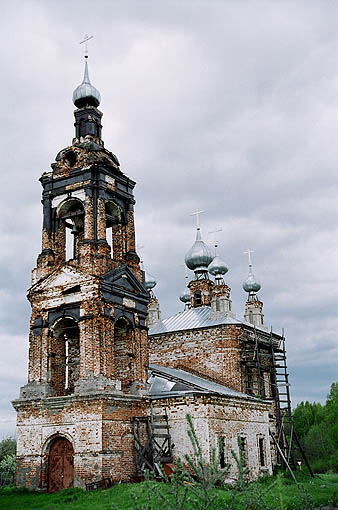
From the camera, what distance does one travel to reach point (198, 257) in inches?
1177

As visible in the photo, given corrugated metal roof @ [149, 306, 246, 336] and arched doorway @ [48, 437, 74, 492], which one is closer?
arched doorway @ [48, 437, 74, 492]

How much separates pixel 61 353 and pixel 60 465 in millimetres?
3573

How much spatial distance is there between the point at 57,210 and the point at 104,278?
3.49 m

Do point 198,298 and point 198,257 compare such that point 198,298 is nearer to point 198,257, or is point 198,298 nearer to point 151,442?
point 198,257

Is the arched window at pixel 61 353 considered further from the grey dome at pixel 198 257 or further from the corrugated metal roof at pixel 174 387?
the grey dome at pixel 198 257

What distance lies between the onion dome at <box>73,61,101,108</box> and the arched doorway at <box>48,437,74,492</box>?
1183 centimetres

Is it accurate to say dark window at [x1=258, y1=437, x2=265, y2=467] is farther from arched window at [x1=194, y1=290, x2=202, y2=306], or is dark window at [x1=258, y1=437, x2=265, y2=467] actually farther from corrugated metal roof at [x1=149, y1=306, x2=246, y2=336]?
arched window at [x1=194, y1=290, x2=202, y2=306]

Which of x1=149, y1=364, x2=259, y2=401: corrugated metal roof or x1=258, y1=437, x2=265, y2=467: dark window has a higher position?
x1=149, y1=364, x2=259, y2=401: corrugated metal roof

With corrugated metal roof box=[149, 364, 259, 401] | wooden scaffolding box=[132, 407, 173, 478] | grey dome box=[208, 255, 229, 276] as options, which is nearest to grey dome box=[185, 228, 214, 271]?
grey dome box=[208, 255, 229, 276]

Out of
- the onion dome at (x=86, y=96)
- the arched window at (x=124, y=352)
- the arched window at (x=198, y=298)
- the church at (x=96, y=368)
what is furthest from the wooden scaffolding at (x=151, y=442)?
the arched window at (x=198, y=298)

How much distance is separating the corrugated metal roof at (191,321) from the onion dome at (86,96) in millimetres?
11180

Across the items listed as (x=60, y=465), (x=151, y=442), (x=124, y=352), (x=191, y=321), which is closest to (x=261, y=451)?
(x=151, y=442)

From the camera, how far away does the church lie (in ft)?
55.2

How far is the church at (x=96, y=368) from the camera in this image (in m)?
16.8
